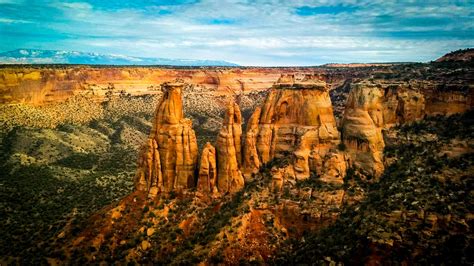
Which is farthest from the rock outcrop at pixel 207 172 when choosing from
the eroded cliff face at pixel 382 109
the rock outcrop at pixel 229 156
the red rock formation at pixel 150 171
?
the eroded cliff face at pixel 382 109

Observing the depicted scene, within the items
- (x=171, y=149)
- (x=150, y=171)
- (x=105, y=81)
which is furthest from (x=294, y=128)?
(x=105, y=81)

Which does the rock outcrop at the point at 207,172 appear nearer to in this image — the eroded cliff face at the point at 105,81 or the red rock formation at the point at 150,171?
the red rock formation at the point at 150,171

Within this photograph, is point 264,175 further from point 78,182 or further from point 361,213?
point 78,182

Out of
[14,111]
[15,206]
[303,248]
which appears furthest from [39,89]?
[303,248]

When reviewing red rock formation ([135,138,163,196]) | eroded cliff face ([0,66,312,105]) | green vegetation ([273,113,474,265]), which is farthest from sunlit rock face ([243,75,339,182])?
eroded cliff face ([0,66,312,105])

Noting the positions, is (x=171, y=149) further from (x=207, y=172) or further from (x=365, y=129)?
(x=365, y=129)
